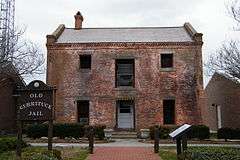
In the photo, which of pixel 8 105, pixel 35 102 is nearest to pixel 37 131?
pixel 8 105

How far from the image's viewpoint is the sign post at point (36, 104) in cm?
1495

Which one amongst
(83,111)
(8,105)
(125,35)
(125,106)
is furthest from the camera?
(125,35)

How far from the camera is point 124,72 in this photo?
33.9 m

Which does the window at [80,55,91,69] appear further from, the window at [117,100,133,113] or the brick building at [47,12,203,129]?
Answer: the window at [117,100,133,113]

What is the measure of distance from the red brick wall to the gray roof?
138 cm

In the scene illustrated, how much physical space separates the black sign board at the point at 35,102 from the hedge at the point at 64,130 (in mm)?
11772

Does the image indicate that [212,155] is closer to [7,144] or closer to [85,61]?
[7,144]

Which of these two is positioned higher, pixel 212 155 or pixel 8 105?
pixel 8 105

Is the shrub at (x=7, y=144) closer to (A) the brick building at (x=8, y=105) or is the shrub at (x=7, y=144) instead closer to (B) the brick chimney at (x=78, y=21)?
(A) the brick building at (x=8, y=105)

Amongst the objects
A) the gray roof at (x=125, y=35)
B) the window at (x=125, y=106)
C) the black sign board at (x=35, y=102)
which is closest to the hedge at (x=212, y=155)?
the black sign board at (x=35, y=102)

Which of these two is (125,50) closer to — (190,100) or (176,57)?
(176,57)

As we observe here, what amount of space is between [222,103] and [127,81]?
10681 mm

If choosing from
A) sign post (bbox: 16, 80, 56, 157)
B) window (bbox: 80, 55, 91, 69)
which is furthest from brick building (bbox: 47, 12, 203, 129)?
sign post (bbox: 16, 80, 56, 157)

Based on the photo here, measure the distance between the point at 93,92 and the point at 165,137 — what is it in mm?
7764
